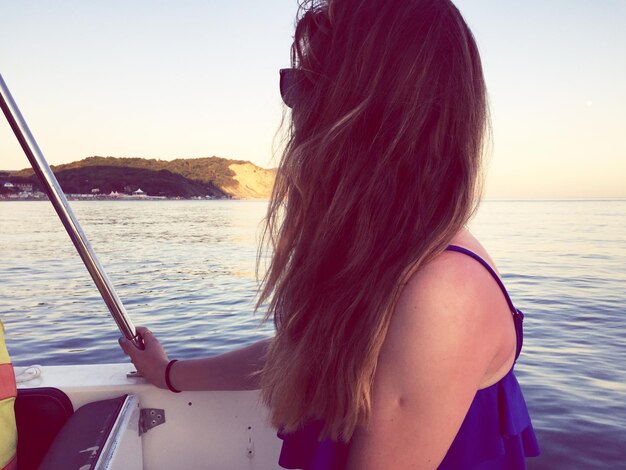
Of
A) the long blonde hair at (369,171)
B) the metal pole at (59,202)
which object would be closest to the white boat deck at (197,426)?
the metal pole at (59,202)

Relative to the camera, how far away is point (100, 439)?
55.7 inches

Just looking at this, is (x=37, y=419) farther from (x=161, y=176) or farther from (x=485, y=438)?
(x=161, y=176)

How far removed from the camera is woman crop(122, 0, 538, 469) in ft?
2.36

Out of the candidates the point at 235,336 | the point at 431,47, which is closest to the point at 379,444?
the point at 431,47

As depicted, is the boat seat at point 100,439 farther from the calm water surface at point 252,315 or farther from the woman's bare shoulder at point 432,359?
the woman's bare shoulder at point 432,359

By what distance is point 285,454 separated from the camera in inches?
41.7

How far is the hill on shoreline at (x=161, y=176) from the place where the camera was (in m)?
58.7

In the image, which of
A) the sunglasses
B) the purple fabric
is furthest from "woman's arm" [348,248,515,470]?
the sunglasses

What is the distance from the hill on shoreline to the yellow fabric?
55.0m

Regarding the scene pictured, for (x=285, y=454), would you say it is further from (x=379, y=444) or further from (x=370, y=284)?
(x=370, y=284)

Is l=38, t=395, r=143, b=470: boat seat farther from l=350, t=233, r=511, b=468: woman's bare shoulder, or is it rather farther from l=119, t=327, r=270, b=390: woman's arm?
l=350, t=233, r=511, b=468: woman's bare shoulder

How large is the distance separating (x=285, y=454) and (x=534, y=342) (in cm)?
593

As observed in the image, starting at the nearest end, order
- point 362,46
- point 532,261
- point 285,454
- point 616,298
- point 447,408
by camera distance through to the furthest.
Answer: point 447,408 → point 362,46 → point 285,454 → point 616,298 → point 532,261

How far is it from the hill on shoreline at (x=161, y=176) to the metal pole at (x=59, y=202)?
54.8 meters
